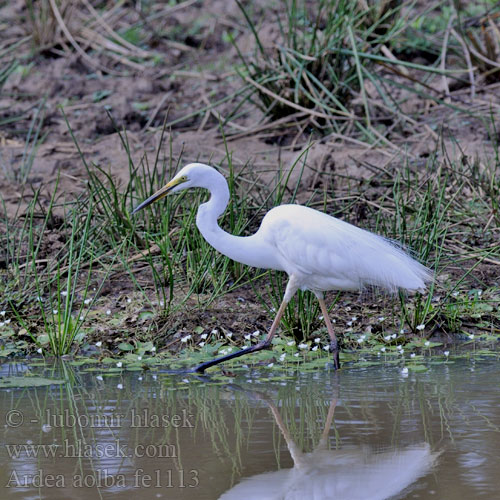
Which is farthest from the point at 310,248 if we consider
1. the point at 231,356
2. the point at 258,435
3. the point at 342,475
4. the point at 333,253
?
the point at 342,475

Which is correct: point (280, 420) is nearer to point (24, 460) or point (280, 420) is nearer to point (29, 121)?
point (24, 460)

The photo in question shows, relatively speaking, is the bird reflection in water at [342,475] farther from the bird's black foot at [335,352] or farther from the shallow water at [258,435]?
the bird's black foot at [335,352]

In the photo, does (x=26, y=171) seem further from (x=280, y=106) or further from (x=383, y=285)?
(x=383, y=285)

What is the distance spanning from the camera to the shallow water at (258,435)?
3162 millimetres

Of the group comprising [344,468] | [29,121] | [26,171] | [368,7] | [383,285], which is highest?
[368,7]

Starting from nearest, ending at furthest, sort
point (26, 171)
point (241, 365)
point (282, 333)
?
1. point (241, 365)
2. point (282, 333)
3. point (26, 171)

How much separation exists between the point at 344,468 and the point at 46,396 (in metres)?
1.68

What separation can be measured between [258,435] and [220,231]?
5.26 ft

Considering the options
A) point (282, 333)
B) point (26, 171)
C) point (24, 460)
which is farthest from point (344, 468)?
point (26, 171)

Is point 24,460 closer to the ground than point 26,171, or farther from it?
closer to the ground

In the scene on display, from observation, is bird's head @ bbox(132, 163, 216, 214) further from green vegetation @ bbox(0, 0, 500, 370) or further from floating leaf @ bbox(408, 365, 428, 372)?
floating leaf @ bbox(408, 365, 428, 372)

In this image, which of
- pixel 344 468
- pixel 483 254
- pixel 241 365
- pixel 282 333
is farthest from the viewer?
pixel 483 254

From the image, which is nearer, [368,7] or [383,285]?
[383,285]

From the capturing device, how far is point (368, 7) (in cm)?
849
